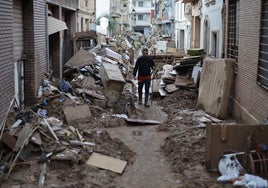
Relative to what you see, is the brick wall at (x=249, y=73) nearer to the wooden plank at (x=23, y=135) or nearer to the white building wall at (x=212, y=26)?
the white building wall at (x=212, y=26)

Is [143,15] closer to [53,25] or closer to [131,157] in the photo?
[53,25]

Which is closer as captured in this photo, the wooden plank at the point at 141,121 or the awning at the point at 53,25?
the wooden plank at the point at 141,121

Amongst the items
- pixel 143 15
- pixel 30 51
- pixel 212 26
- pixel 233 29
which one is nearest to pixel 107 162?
pixel 30 51

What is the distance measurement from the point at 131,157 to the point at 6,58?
10.8 ft

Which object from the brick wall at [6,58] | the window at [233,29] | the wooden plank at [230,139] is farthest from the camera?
the window at [233,29]

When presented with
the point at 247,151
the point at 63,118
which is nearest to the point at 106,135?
the point at 63,118

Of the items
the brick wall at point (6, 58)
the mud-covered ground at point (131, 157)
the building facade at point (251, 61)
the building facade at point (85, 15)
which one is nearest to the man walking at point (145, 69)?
the mud-covered ground at point (131, 157)

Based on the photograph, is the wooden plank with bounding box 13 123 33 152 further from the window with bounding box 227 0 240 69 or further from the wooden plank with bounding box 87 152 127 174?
the window with bounding box 227 0 240 69

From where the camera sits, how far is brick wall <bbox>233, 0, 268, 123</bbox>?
9373 mm

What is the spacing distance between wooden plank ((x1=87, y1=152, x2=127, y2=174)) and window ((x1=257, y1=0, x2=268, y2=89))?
11.8 feet

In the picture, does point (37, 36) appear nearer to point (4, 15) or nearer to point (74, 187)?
point (4, 15)

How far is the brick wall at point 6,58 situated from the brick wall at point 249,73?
540 cm

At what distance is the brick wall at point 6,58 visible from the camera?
8.31m

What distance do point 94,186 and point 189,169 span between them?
1723 millimetres
